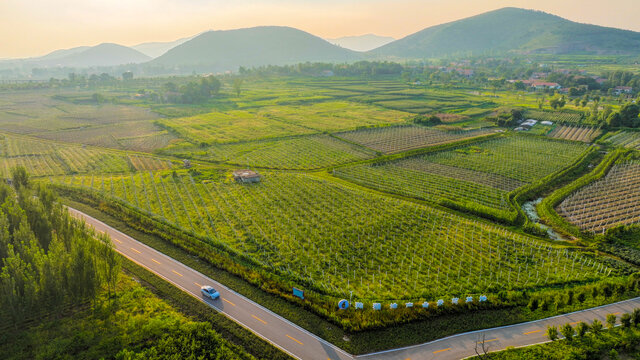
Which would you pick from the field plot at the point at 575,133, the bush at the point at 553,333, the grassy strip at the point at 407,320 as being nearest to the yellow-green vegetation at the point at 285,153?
the grassy strip at the point at 407,320

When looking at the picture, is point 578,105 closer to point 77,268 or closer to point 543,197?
point 543,197

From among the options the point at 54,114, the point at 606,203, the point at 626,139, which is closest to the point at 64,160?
the point at 54,114

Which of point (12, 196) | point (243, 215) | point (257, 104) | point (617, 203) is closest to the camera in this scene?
point (12, 196)

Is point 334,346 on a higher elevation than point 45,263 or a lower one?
lower

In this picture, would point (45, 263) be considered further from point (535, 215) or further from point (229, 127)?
point (229, 127)

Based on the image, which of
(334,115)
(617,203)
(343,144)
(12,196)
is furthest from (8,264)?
(334,115)

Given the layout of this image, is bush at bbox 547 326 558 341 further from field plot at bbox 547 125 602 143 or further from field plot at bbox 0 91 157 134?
field plot at bbox 0 91 157 134
